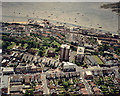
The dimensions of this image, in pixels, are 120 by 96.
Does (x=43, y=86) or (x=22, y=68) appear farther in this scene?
(x=22, y=68)

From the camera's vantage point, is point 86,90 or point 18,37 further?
point 18,37

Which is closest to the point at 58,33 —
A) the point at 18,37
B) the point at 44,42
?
the point at 44,42

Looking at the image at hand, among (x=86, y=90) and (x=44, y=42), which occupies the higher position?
(x=44, y=42)

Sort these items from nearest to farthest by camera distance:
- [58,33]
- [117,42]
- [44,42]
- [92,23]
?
1. [44,42]
2. [117,42]
3. [58,33]
4. [92,23]

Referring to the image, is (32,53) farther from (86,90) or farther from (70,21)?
(70,21)

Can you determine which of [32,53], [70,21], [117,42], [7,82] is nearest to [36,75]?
[7,82]

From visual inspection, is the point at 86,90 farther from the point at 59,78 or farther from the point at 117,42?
the point at 117,42

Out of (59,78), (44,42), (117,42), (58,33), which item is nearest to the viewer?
(59,78)

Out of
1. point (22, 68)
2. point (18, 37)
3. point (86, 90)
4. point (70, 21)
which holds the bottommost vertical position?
point (86, 90)

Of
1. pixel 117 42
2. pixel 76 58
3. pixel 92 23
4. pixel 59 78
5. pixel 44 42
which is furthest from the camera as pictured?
pixel 92 23

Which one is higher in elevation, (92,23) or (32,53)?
(92,23)
